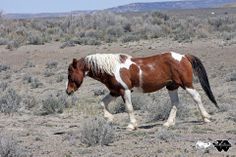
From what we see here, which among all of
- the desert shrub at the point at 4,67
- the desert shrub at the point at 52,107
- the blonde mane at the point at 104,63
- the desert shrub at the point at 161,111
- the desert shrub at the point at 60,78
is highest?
the blonde mane at the point at 104,63

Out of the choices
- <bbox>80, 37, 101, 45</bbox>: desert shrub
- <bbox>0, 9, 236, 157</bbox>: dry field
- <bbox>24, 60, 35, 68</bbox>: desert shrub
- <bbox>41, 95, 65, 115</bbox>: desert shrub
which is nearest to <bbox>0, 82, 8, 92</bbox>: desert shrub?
<bbox>0, 9, 236, 157</bbox>: dry field

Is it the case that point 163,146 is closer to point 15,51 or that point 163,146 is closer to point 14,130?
point 14,130

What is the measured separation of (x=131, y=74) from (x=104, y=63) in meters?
0.55

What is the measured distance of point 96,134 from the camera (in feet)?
34.8

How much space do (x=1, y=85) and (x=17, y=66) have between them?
8.45 metres

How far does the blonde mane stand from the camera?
468 inches

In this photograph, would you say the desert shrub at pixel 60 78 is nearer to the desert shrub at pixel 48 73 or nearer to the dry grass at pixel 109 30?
the desert shrub at pixel 48 73

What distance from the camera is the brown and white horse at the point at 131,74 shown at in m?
11.9

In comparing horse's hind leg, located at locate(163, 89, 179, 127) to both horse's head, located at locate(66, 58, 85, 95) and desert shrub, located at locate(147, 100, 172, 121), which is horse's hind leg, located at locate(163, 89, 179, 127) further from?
horse's head, located at locate(66, 58, 85, 95)

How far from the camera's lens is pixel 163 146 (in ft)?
33.7

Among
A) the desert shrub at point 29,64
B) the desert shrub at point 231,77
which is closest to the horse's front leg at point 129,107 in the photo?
the desert shrub at point 231,77

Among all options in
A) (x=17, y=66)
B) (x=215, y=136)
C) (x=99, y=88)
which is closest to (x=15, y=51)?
(x=17, y=66)

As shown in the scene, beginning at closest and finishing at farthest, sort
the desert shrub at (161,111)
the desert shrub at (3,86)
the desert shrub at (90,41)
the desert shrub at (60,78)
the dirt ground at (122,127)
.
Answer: the dirt ground at (122,127)
the desert shrub at (161,111)
the desert shrub at (3,86)
the desert shrub at (60,78)
the desert shrub at (90,41)

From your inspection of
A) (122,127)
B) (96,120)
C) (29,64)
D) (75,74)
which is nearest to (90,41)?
(29,64)
